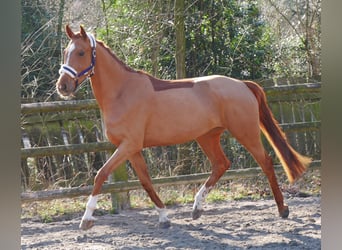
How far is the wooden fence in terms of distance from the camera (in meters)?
4.54

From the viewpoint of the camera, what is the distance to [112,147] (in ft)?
15.2

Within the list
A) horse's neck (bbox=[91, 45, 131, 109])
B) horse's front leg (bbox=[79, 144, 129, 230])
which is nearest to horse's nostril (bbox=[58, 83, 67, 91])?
horse's neck (bbox=[91, 45, 131, 109])

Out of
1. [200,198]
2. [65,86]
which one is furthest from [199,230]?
[65,86]

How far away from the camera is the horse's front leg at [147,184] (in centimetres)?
437

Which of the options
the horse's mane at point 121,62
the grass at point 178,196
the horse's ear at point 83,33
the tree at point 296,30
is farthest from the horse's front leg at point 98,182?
the tree at point 296,30

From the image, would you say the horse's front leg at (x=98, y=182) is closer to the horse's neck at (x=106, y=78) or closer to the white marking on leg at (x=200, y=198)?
the horse's neck at (x=106, y=78)

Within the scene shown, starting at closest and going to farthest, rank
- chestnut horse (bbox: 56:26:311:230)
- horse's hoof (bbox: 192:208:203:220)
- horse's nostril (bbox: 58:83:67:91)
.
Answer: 1. horse's nostril (bbox: 58:83:67:91)
2. chestnut horse (bbox: 56:26:311:230)
3. horse's hoof (bbox: 192:208:203:220)

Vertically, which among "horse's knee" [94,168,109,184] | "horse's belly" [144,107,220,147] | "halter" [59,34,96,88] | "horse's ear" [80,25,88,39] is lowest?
"horse's knee" [94,168,109,184]

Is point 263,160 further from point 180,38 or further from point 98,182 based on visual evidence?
point 98,182

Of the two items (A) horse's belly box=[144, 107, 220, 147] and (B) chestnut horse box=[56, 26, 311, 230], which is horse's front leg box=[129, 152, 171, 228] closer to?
(B) chestnut horse box=[56, 26, 311, 230]

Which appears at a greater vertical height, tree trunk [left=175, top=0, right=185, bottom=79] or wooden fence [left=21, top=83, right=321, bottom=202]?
tree trunk [left=175, top=0, right=185, bottom=79]

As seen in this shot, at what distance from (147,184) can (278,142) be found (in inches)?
41.0
